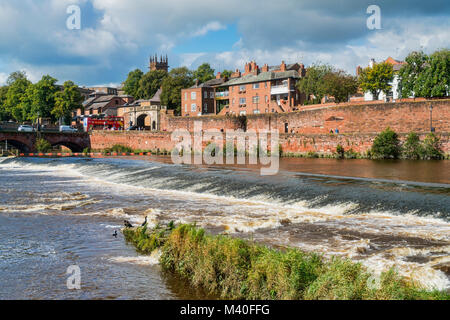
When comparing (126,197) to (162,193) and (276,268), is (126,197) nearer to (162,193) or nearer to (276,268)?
(162,193)

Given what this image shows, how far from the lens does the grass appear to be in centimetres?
795

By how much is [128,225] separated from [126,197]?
896cm

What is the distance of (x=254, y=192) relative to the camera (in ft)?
77.6

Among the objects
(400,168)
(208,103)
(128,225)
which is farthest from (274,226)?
(208,103)

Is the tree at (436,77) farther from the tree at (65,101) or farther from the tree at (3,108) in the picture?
the tree at (3,108)

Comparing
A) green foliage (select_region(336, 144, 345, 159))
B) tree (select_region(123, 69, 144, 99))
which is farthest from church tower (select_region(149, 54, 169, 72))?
green foliage (select_region(336, 144, 345, 159))

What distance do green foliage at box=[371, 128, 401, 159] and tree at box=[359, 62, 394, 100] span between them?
20.1 m

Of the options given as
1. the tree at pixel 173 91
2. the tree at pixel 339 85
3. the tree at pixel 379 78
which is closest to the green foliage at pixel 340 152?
the tree at pixel 339 85

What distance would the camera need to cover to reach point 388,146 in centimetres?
4359

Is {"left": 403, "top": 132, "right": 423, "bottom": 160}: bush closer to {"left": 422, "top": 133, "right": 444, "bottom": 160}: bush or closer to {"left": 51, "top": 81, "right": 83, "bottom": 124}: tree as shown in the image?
{"left": 422, "top": 133, "right": 444, "bottom": 160}: bush

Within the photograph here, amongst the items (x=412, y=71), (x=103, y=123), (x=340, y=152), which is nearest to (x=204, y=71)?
(x=103, y=123)

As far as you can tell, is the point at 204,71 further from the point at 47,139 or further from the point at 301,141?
the point at 301,141

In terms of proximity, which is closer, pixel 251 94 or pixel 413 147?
pixel 413 147

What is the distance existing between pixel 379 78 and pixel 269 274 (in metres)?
58.4
